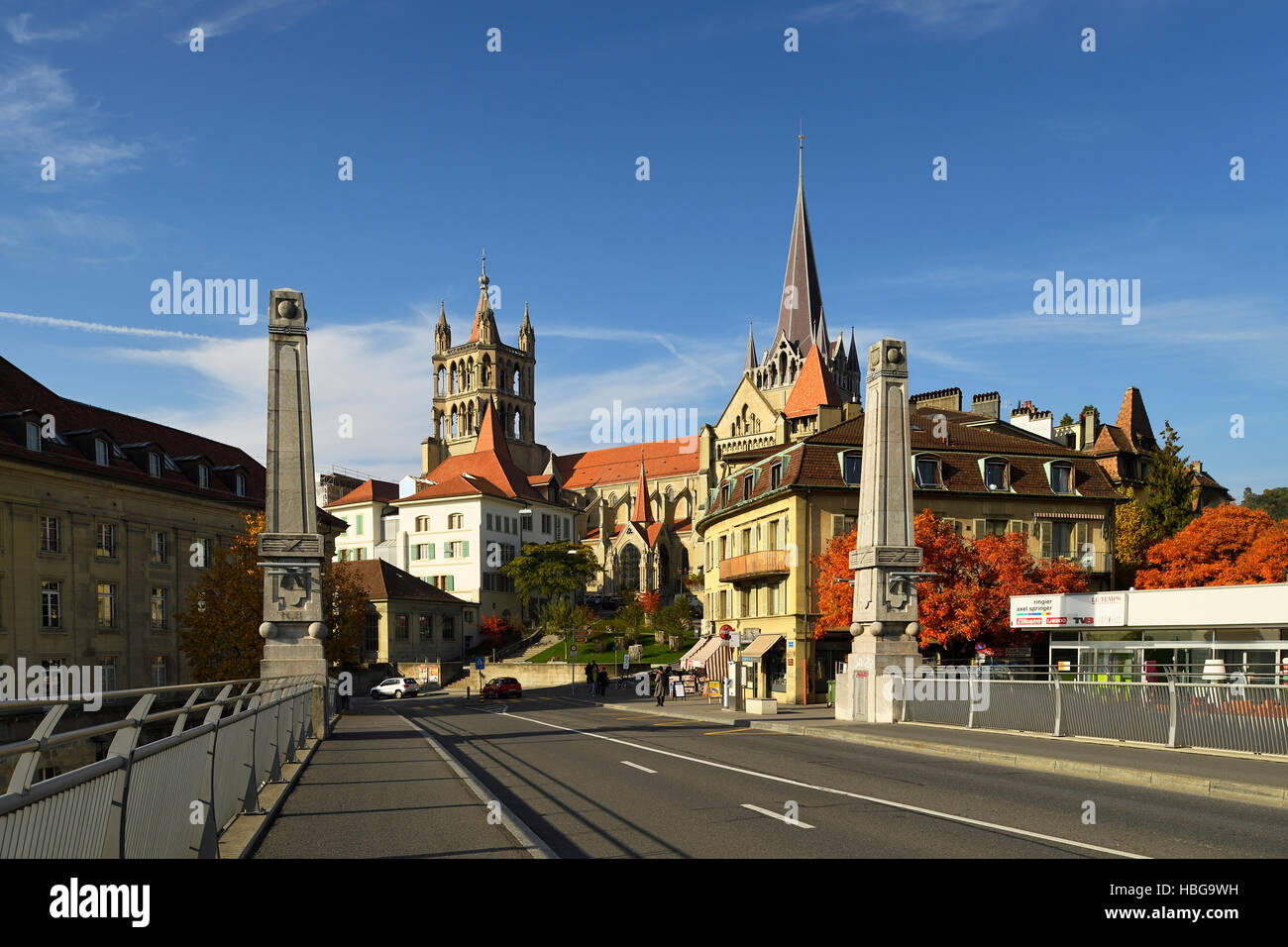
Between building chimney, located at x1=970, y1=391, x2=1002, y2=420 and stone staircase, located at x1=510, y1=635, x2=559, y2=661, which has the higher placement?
building chimney, located at x1=970, y1=391, x2=1002, y2=420

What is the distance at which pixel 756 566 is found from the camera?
162 ft

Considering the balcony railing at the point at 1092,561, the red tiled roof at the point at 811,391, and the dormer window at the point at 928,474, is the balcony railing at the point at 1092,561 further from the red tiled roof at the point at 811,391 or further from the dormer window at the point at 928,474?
the red tiled roof at the point at 811,391

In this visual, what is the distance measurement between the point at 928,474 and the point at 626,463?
373 feet

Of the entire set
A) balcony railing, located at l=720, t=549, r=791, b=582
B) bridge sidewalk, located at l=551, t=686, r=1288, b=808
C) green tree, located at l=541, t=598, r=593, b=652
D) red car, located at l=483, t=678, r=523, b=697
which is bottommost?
red car, located at l=483, t=678, r=523, b=697

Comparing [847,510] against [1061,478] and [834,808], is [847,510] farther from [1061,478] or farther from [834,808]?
[834,808]

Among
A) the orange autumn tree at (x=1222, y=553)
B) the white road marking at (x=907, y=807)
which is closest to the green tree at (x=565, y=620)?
the orange autumn tree at (x=1222, y=553)

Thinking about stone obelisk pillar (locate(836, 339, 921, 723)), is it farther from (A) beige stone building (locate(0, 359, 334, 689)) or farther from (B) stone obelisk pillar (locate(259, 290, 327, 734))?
(A) beige stone building (locate(0, 359, 334, 689))

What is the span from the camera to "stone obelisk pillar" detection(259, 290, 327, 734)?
25.1m

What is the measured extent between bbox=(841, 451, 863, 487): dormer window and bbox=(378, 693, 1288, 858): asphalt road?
26.6m

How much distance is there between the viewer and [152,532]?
53531 mm

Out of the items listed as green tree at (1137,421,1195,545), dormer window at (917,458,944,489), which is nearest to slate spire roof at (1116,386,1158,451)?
green tree at (1137,421,1195,545)

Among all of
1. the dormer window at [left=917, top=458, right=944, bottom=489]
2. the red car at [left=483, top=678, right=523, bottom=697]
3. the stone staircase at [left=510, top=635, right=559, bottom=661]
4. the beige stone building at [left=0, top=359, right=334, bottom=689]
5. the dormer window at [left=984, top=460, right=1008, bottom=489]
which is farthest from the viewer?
the stone staircase at [left=510, top=635, right=559, bottom=661]

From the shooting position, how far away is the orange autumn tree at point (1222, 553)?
4975cm
